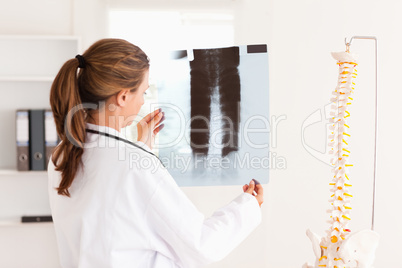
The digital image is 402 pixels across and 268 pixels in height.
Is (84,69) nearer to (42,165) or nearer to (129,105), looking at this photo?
(129,105)

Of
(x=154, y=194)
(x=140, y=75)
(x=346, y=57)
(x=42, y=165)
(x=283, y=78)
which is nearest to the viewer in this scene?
(x=154, y=194)

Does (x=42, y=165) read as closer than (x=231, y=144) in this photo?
No

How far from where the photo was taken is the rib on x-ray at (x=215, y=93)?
2.41 m

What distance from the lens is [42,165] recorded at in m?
2.76

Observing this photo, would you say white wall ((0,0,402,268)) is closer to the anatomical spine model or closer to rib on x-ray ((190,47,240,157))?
rib on x-ray ((190,47,240,157))

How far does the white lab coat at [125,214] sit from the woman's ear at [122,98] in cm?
9

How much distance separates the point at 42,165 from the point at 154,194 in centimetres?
171

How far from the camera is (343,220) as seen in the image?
193 centimetres

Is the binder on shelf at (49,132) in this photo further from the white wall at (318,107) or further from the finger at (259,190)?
the finger at (259,190)

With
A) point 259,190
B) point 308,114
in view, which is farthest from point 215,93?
point 259,190

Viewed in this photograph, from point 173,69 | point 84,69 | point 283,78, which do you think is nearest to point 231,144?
point 173,69

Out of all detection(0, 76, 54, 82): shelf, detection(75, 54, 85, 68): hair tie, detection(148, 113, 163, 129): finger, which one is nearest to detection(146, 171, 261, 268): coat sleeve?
detection(75, 54, 85, 68): hair tie

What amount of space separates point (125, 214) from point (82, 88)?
0.37m

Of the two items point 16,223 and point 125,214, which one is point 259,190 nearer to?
point 125,214
